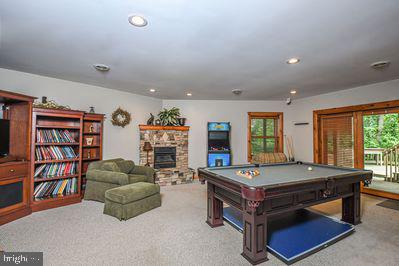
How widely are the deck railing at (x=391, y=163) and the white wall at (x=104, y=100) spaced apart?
6027 mm

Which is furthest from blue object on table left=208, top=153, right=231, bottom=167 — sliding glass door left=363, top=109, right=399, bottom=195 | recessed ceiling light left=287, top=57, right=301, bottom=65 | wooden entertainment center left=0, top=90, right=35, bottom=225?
wooden entertainment center left=0, top=90, right=35, bottom=225

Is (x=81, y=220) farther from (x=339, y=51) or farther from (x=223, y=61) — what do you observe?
(x=339, y=51)

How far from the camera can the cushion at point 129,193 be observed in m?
2.97

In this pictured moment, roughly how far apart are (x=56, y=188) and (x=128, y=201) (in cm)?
182

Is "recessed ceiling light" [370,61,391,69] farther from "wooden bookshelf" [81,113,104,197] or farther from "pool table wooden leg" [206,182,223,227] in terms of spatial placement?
"wooden bookshelf" [81,113,104,197]

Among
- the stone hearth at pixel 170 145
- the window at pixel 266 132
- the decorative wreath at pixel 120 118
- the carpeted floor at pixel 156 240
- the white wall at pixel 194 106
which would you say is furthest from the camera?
the window at pixel 266 132

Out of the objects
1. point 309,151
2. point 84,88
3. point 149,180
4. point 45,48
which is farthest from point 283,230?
point 84,88

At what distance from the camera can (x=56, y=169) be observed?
3.70 meters

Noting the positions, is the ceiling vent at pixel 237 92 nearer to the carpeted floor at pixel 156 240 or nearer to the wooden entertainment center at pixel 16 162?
the carpeted floor at pixel 156 240

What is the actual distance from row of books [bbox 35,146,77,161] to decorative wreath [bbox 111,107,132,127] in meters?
1.26

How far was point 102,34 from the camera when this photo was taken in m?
2.28

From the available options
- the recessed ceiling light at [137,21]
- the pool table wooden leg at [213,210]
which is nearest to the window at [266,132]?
the pool table wooden leg at [213,210]

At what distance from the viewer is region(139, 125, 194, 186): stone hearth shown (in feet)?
17.1

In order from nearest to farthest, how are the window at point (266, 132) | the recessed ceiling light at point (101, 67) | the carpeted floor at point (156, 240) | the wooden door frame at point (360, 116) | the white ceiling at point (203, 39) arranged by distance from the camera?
1. the white ceiling at point (203, 39)
2. the carpeted floor at point (156, 240)
3. the recessed ceiling light at point (101, 67)
4. the wooden door frame at point (360, 116)
5. the window at point (266, 132)
